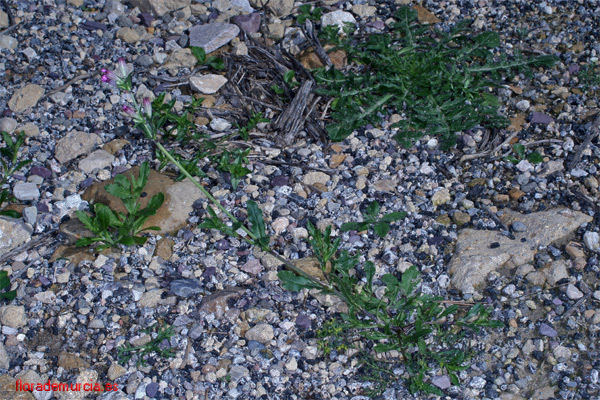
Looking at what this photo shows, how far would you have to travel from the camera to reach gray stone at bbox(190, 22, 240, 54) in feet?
13.2

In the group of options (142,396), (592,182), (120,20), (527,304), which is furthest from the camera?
(120,20)

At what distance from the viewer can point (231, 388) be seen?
2.43m

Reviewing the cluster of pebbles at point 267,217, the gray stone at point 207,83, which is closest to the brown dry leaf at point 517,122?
the cluster of pebbles at point 267,217

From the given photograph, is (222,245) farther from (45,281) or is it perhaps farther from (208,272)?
(45,281)

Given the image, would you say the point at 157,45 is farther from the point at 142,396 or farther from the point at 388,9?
the point at 142,396

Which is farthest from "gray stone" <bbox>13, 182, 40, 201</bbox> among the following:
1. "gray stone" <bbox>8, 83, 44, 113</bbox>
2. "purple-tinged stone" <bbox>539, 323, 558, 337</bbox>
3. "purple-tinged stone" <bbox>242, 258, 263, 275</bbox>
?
"purple-tinged stone" <bbox>539, 323, 558, 337</bbox>

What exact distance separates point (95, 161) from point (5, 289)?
3.03 feet

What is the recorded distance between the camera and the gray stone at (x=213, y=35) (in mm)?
4023

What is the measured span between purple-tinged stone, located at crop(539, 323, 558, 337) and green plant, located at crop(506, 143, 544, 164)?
3.66 ft

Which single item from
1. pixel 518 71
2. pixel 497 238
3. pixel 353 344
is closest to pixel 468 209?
pixel 497 238

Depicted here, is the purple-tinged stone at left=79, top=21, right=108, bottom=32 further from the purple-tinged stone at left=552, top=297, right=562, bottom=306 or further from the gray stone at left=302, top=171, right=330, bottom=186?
the purple-tinged stone at left=552, top=297, right=562, bottom=306

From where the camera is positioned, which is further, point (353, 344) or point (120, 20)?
point (120, 20)

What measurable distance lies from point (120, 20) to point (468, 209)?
2.90 meters

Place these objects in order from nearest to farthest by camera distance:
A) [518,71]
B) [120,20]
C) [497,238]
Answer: [497,238]
[518,71]
[120,20]
